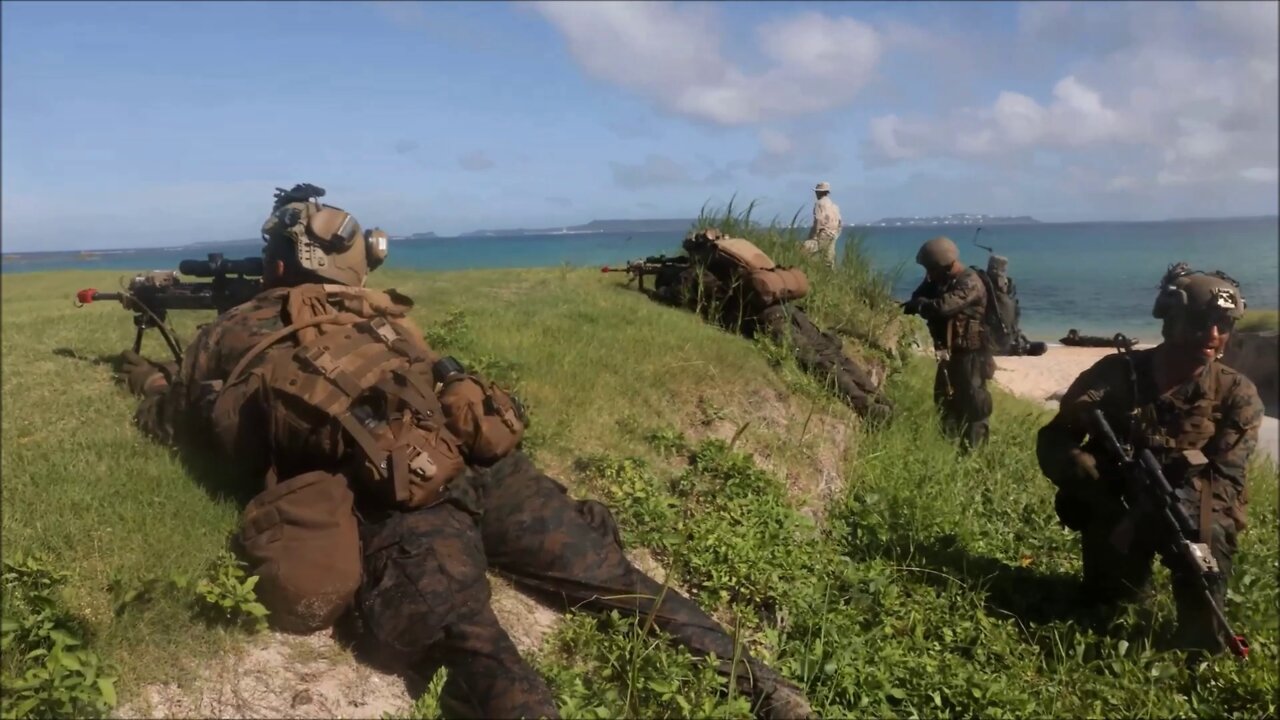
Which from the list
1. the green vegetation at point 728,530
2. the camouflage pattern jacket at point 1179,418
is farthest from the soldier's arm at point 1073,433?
the green vegetation at point 728,530

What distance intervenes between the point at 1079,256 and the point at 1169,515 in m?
2.56

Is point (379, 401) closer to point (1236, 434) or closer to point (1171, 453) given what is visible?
point (1171, 453)

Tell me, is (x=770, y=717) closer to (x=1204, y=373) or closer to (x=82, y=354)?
(x=1204, y=373)

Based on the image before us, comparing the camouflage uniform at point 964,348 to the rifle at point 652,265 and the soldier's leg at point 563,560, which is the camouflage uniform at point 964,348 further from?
the soldier's leg at point 563,560

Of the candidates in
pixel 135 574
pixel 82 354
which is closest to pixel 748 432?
pixel 135 574

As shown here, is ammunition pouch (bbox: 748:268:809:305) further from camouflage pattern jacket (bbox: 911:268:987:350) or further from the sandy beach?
the sandy beach

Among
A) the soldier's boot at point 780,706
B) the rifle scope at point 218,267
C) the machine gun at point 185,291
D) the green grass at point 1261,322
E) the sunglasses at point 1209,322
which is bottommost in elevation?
the soldier's boot at point 780,706

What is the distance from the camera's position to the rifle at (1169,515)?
4008 mm

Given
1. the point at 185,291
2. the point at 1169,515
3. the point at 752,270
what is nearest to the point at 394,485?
the point at 185,291

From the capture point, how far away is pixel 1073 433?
448 centimetres

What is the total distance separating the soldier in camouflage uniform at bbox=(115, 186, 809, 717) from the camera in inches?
128

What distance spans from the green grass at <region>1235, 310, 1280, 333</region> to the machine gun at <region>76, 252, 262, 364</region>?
597cm

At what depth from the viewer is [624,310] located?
775 cm

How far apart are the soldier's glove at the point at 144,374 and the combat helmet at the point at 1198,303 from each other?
5261mm
